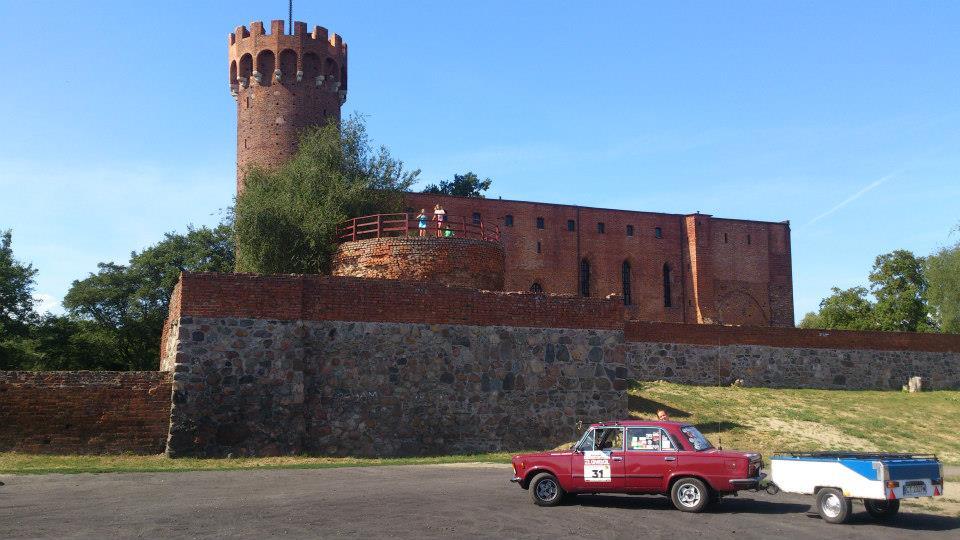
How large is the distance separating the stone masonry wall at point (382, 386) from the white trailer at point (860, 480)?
11237 mm

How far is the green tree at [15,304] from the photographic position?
43.7 m

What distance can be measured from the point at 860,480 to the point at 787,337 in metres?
26.5

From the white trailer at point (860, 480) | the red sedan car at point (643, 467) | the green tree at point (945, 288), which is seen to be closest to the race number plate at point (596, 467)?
the red sedan car at point (643, 467)

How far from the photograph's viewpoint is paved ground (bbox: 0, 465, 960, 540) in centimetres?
1225

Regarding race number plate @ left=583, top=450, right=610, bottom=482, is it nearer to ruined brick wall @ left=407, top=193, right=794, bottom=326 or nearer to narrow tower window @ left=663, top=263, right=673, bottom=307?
ruined brick wall @ left=407, top=193, right=794, bottom=326

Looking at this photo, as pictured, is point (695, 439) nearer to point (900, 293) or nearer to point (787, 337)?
point (787, 337)

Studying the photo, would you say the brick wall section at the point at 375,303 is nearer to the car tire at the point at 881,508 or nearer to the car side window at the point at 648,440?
the car side window at the point at 648,440

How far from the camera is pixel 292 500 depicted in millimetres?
14891

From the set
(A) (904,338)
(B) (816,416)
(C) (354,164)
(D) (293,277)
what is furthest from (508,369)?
(A) (904,338)

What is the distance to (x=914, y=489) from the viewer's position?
42.6 feet

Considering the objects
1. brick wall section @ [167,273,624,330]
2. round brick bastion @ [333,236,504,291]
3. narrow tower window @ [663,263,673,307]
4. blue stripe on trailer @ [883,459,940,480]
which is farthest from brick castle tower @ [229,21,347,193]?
blue stripe on trailer @ [883,459,940,480]

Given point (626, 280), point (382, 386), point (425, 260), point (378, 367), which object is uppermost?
point (626, 280)

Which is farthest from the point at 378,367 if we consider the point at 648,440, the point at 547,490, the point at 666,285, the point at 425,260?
the point at 666,285

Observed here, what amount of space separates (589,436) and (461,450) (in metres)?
9.36
